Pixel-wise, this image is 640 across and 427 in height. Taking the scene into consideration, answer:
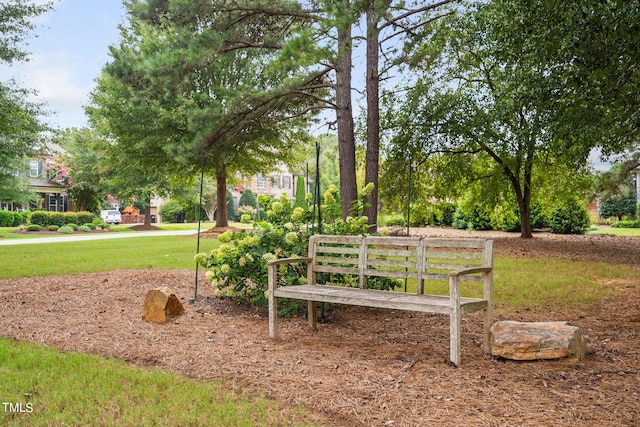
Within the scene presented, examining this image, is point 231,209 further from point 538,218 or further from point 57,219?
point 538,218

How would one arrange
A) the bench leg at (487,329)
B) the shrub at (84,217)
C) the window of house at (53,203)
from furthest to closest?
the window of house at (53,203) → the shrub at (84,217) → the bench leg at (487,329)

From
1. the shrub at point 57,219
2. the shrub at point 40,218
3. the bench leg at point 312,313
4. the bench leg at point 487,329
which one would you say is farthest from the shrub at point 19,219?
the bench leg at point 487,329

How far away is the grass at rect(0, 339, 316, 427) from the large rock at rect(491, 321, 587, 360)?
193 cm

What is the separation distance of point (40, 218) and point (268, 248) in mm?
26560

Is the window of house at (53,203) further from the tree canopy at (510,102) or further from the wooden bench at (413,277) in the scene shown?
the wooden bench at (413,277)

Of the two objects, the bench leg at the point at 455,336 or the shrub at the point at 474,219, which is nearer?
the bench leg at the point at 455,336

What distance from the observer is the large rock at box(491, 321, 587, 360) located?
165 inches

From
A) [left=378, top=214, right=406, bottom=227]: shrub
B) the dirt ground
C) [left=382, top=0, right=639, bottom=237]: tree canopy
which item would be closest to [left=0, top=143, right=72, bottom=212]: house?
[left=378, top=214, right=406, bottom=227]: shrub

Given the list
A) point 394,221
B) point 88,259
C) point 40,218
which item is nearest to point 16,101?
point 88,259

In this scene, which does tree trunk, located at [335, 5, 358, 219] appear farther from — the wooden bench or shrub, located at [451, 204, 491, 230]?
shrub, located at [451, 204, 491, 230]

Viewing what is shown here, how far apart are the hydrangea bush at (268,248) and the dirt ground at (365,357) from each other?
1.25 feet

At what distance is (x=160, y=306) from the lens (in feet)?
18.8

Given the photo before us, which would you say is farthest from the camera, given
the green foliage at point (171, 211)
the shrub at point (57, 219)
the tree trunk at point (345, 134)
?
the green foliage at point (171, 211)

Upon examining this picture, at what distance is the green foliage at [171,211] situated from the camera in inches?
1576
